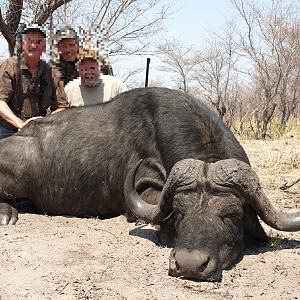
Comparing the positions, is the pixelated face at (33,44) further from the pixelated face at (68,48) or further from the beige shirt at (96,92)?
the beige shirt at (96,92)

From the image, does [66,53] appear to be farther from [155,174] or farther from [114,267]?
[114,267]

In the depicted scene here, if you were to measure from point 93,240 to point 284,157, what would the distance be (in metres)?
5.78

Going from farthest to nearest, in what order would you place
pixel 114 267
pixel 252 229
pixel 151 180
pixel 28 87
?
pixel 28 87, pixel 151 180, pixel 252 229, pixel 114 267

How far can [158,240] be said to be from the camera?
3832 mm

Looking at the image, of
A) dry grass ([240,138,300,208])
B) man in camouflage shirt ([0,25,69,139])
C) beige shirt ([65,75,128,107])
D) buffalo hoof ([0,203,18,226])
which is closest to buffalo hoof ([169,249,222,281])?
buffalo hoof ([0,203,18,226])

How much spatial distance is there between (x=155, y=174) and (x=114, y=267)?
1463 mm

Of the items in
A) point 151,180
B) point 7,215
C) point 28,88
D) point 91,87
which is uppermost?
point 91,87

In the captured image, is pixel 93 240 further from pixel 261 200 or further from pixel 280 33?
pixel 280 33

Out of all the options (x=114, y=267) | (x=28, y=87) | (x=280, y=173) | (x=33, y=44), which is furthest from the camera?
(x=280, y=173)

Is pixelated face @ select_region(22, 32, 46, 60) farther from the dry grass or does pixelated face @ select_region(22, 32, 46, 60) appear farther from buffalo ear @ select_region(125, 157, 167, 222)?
the dry grass

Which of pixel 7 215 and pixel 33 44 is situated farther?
pixel 33 44

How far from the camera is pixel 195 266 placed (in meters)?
2.78

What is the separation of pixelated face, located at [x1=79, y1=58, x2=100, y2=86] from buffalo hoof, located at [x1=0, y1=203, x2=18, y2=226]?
2693 mm

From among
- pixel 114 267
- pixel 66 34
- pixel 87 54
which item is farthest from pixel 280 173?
pixel 114 267
